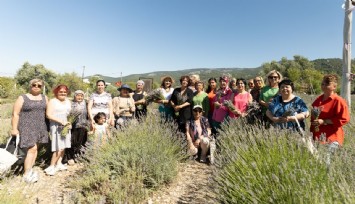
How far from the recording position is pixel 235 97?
4.86 meters

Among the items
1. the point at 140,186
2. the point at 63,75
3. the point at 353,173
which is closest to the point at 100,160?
the point at 140,186

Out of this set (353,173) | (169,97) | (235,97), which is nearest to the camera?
(353,173)

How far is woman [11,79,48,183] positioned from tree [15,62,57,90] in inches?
1811

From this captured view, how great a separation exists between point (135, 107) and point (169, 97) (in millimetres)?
842

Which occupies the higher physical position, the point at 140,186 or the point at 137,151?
the point at 137,151

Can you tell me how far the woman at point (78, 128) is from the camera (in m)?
4.96

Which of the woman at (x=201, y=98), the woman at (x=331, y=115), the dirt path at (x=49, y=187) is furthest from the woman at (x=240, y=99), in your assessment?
the dirt path at (x=49, y=187)

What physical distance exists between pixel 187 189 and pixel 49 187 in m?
2.18

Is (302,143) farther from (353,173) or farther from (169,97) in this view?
(169,97)

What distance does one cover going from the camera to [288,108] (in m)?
3.37

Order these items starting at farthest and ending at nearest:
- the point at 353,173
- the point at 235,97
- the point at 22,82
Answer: the point at 22,82
the point at 235,97
the point at 353,173

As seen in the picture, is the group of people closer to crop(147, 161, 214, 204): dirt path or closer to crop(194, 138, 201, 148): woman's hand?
crop(194, 138, 201, 148): woman's hand

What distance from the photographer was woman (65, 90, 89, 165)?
4955 millimetres

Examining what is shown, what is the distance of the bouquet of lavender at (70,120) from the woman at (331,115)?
398cm
